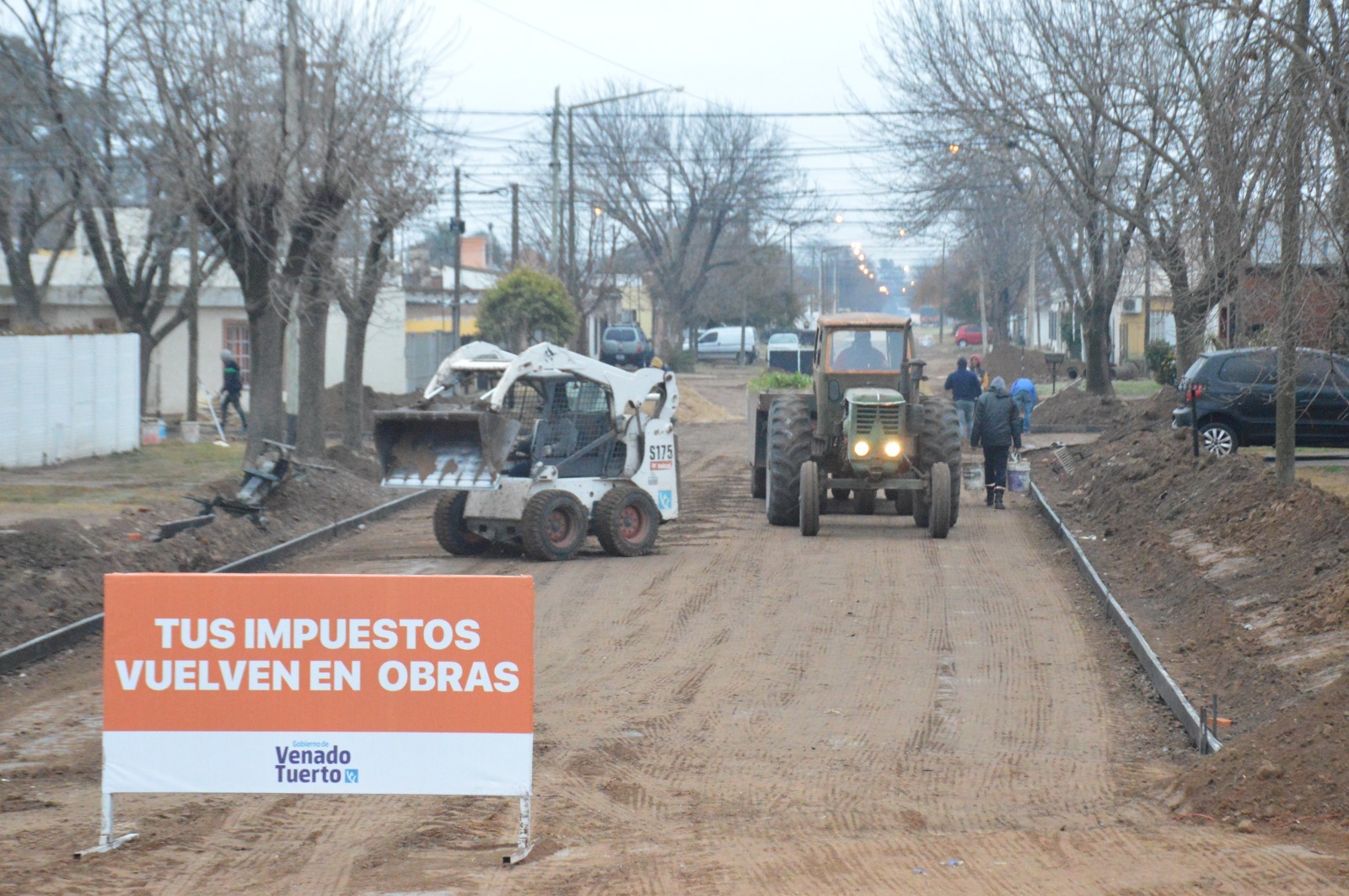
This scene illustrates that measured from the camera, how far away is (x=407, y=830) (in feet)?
22.4

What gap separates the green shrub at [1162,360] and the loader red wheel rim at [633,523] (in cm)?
2252

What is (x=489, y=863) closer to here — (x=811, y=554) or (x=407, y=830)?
(x=407, y=830)

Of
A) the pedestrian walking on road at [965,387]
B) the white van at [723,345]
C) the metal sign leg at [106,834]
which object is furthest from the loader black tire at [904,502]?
the white van at [723,345]

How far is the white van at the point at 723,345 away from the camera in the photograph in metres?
71.9

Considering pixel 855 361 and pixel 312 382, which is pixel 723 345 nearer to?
pixel 312 382

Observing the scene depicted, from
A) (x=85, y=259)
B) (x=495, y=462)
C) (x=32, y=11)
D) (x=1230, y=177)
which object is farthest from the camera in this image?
(x=85, y=259)

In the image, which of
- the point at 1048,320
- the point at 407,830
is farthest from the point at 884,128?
the point at 1048,320

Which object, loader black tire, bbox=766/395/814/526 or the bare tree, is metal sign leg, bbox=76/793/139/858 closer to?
loader black tire, bbox=766/395/814/526

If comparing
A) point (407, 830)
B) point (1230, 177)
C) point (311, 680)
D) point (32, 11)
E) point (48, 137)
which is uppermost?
point (32, 11)

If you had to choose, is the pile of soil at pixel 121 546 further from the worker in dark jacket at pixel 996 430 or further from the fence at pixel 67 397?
the worker in dark jacket at pixel 996 430

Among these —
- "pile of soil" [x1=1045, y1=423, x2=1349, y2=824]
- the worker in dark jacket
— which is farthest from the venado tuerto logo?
the worker in dark jacket

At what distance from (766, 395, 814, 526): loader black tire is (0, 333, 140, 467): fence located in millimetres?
11768

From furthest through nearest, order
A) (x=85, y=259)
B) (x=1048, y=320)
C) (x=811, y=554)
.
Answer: (x=1048, y=320), (x=85, y=259), (x=811, y=554)

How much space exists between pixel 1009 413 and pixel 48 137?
714 inches
